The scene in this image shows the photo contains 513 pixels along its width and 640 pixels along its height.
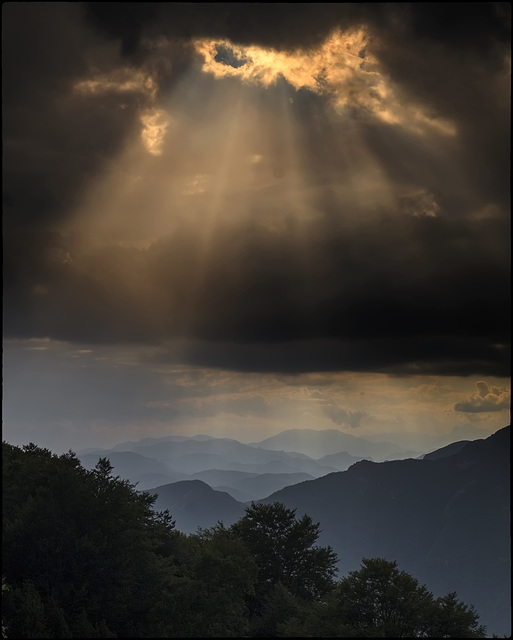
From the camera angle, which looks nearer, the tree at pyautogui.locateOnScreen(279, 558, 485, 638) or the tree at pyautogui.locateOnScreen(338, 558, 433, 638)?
the tree at pyautogui.locateOnScreen(279, 558, 485, 638)

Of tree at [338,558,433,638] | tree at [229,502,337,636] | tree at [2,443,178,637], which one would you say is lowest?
tree at [229,502,337,636]

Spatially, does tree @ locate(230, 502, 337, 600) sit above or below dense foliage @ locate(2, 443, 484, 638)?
below

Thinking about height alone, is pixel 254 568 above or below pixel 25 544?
below

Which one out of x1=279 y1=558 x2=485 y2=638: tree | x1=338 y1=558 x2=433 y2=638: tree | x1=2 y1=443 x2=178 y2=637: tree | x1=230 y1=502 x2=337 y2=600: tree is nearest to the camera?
x1=2 y1=443 x2=178 y2=637: tree

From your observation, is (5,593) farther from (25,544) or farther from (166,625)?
(166,625)

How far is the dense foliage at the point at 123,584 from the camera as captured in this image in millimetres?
45469

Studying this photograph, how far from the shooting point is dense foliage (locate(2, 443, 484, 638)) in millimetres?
45469

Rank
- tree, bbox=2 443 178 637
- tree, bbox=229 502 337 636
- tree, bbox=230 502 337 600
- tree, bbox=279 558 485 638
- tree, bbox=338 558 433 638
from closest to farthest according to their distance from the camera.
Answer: tree, bbox=2 443 178 637, tree, bbox=279 558 485 638, tree, bbox=338 558 433 638, tree, bbox=229 502 337 636, tree, bbox=230 502 337 600

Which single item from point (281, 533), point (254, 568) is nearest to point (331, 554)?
point (281, 533)

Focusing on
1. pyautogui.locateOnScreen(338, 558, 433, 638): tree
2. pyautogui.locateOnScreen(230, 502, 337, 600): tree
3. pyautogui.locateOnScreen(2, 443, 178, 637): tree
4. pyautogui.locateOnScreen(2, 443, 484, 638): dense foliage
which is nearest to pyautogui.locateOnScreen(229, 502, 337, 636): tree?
pyautogui.locateOnScreen(230, 502, 337, 600): tree

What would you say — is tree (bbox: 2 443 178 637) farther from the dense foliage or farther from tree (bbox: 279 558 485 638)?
tree (bbox: 279 558 485 638)

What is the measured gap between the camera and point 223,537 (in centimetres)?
6775

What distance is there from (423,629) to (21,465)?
133 feet

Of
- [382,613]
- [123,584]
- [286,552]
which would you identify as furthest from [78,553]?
[286,552]
